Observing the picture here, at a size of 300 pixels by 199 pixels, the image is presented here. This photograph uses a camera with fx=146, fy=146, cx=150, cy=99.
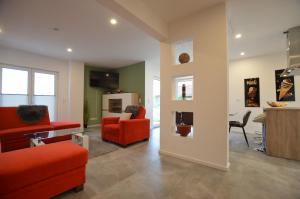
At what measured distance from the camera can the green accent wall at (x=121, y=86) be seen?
19.0 ft

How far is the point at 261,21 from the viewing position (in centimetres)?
289

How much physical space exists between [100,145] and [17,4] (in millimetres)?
3032

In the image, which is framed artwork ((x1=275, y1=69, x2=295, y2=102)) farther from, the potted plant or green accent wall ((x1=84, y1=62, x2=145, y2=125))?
the potted plant

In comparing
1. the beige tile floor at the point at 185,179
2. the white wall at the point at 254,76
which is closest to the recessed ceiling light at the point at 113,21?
the beige tile floor at the point at 185,179

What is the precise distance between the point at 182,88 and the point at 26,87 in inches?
194

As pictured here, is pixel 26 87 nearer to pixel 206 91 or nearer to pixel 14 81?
pixel 14 81

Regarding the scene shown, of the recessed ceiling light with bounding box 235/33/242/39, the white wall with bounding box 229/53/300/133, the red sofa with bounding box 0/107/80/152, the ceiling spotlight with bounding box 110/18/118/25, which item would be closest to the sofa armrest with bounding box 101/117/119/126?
the red sofa with bounding box 0/107/80/152

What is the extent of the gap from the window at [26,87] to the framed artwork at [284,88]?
739 cm

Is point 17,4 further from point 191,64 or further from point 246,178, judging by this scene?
point 246,178

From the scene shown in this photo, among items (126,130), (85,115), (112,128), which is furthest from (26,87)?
(126,130)

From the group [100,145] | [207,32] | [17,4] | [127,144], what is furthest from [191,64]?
[17,4]

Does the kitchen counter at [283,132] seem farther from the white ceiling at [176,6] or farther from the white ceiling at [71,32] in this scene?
the white ceiling at [71,32]

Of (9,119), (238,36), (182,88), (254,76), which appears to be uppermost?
(238,36)

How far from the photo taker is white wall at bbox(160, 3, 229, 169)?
7.60ft
